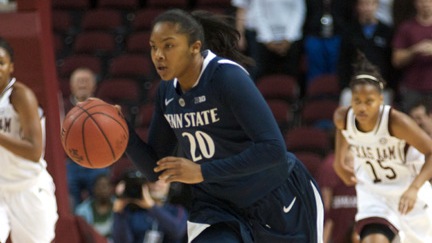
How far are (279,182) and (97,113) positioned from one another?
2.78 feet

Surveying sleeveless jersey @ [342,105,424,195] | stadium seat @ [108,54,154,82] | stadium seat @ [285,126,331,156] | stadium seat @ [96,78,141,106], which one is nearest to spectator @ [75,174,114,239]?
stadium seat @ [285,126,331,156]

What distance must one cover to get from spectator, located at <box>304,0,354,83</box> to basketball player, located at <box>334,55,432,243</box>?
10.3 feet

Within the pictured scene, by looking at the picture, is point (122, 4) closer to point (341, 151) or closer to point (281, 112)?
point (281, 112)

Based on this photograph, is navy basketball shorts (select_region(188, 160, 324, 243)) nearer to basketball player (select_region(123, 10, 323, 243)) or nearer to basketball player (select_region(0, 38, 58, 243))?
basketball player (select_region(123, 10, 323, 243))

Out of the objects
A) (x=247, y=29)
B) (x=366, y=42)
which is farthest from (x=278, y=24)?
(x=366, y=42)

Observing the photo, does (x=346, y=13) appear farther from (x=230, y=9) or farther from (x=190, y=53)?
(x=190, y=53)

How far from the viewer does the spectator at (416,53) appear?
7805 millimetres

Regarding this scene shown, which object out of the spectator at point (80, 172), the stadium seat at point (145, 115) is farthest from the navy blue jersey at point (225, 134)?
the stadium seat at point (145, 115)

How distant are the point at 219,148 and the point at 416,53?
4446 millimetres

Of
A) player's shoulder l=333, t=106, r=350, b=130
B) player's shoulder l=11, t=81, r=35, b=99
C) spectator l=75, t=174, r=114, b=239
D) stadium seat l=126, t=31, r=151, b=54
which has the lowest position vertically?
spectator l=75, t=174, r=114, b=239

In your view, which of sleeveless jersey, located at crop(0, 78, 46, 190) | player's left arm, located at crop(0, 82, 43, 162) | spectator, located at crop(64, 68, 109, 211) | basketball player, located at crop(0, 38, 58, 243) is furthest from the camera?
spectator, located at crop(64, 68, 109, 211)

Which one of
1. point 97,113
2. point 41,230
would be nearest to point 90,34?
point 41,230

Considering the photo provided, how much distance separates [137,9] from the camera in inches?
450

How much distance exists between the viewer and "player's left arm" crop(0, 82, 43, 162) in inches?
193
